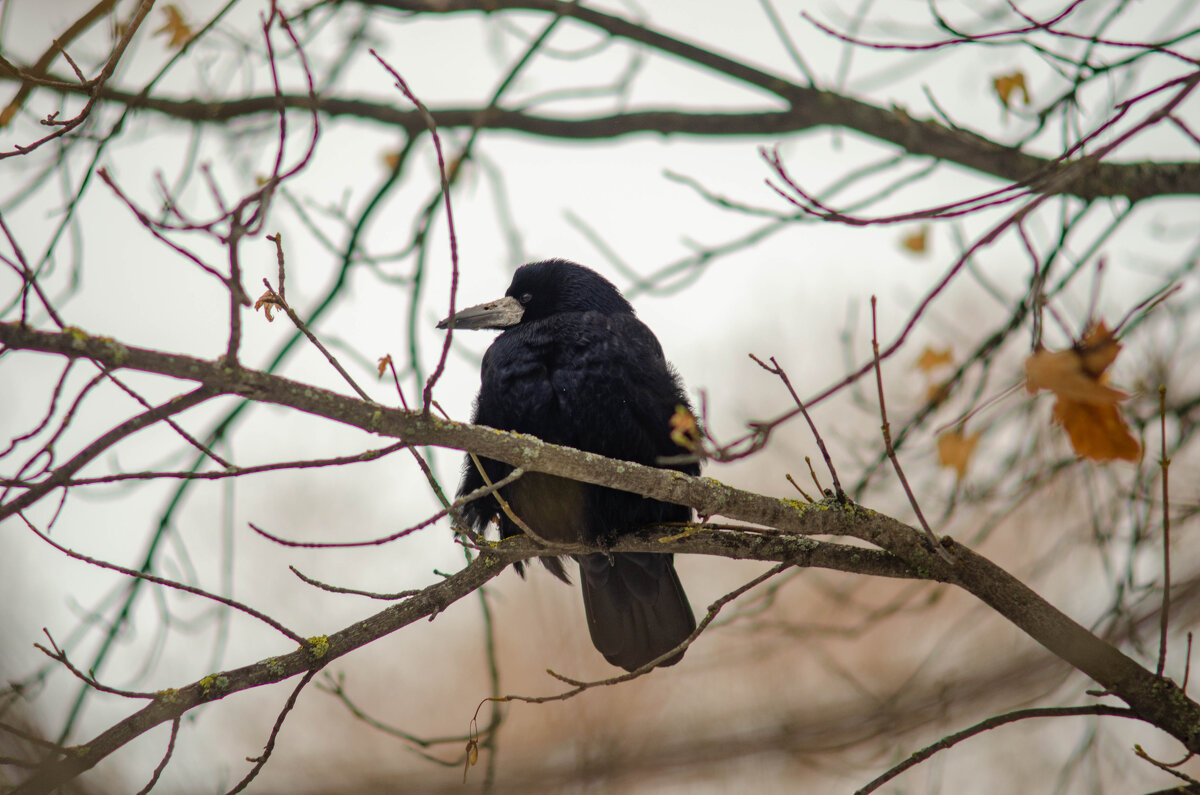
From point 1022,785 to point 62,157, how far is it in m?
6.13

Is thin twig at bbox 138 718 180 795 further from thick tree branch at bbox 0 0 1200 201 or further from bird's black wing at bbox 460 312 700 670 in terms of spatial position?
thick tree branch at bbox 0 0 1200 201

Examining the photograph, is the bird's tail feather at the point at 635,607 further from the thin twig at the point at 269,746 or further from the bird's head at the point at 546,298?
the thin twig at the point at 269,746

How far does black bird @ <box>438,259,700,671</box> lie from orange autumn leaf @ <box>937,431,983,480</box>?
3.37ft

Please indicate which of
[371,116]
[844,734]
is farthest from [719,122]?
[844,734]

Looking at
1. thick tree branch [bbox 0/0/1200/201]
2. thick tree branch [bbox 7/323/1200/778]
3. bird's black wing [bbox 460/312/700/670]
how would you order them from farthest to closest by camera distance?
thick tree branch [bbox 0/0/1200/201] → bird's black wing [bbox 460/312/700/670] → thick tree branch [bbox 7/323/1200/778]

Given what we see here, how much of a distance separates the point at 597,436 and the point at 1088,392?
70.7 inches

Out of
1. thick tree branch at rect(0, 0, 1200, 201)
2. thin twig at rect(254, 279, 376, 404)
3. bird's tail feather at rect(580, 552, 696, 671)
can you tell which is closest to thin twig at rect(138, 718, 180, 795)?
thin twig at rect(254, 279, 376, 404)

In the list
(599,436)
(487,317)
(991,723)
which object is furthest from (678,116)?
(991,723)

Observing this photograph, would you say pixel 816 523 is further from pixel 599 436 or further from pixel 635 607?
pixel 635 607

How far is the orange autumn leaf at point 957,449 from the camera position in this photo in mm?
2548

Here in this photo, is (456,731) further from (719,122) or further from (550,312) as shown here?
(719,122)

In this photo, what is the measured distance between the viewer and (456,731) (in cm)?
674

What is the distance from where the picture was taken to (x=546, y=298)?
4035mm

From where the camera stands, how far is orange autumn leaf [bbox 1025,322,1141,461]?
179 centimetres
